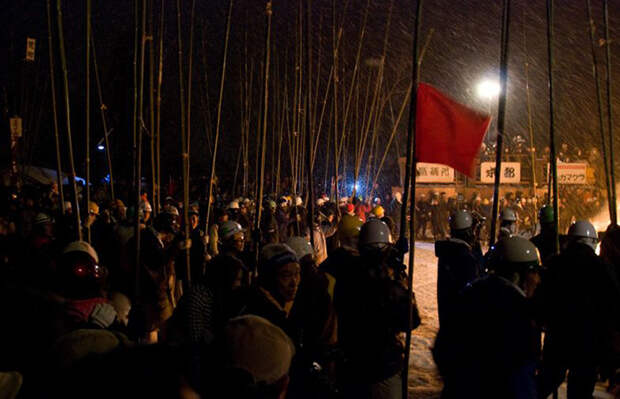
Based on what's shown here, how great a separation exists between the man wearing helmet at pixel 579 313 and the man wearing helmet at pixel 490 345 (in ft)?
2.62

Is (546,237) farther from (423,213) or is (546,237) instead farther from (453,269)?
(423,213)

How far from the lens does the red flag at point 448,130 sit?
4.22 metres

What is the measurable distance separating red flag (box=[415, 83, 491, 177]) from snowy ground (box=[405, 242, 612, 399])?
2.53 m

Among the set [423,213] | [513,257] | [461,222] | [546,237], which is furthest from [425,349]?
[423,213]

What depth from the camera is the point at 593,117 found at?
23.5 m

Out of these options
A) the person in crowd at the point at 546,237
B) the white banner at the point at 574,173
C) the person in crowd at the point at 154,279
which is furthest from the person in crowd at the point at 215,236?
the white banner at the point at 574,173

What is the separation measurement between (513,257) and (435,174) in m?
18.6

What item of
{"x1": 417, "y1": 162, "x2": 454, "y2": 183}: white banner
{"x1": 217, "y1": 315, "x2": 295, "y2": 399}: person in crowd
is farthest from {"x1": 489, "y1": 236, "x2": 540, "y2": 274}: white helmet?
{"x1": 417, "y1": 162, "x2": 454, "y2": 183}: white banner

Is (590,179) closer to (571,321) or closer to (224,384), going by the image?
(571,321)

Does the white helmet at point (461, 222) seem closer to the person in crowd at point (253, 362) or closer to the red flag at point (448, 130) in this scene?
the red flag at point (448, 130)

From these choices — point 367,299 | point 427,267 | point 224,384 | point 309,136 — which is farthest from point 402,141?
point 224,384

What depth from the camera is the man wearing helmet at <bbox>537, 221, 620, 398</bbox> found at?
3621 mm

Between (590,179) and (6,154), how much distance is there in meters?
25.9

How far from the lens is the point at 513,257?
3.26 meters
